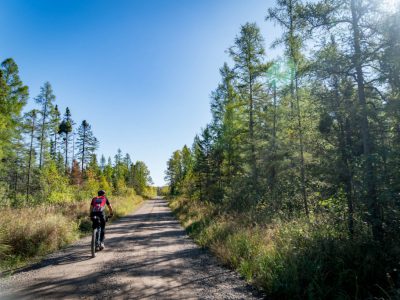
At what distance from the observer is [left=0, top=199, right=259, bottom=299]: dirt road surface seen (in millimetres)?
5184

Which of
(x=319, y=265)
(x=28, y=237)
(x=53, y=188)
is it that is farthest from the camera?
(x=53, y=188)

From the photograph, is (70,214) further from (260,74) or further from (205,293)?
(260,74)

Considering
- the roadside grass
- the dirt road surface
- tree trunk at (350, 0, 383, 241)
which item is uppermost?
tree trunk at (350, 0, 383, 241)

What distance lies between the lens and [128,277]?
20.4 feet

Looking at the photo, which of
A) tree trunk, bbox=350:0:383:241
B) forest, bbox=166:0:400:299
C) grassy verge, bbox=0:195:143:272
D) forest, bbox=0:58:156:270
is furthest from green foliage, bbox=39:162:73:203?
tree trunk, bbox=350:0:383:241

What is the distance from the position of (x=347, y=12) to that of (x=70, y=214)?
16281 mm

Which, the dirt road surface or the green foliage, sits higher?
the green foliage

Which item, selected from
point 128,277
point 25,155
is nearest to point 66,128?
point 25,155

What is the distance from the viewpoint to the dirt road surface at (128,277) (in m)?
5.18

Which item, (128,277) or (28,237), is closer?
(128,277)

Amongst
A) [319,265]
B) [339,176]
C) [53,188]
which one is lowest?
[319,265]

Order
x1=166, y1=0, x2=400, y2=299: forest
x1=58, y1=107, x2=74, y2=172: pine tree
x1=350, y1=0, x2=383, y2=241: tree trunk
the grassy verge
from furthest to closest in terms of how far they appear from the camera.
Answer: x1=58, y1=107, x2=74, y2=172: pine tree → the grassy verge → x1=350, y1=0, x2=383, y2=241: tree trunk → x1=166, y1=0, x2=400, y2=299: forest

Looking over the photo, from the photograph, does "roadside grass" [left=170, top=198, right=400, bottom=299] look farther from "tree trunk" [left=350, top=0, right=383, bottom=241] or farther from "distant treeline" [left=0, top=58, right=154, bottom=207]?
"distant treeline" [left=0, top=58, right=154, bottom=207]

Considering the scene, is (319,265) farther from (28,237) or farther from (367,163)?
(28,237)
